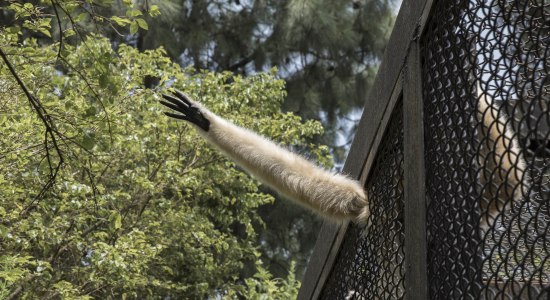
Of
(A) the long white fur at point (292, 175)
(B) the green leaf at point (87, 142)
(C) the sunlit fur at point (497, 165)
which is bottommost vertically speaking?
(B) the green leaf at point (87, 142)

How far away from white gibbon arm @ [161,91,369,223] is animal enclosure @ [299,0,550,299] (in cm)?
35

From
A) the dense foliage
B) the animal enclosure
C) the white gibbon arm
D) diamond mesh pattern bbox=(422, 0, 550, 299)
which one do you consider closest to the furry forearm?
the white gibbon arm

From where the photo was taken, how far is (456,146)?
2.44 m

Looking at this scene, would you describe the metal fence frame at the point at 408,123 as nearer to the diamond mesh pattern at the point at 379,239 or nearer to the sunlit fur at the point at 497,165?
the diamond mesh pattern at the point at 379,239

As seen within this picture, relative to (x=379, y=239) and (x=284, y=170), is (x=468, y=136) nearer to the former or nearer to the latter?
(x=379, y=239)

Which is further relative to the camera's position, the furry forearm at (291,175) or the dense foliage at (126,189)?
the dense foliage at (126,189)

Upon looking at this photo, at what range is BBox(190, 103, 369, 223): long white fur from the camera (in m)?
3.66

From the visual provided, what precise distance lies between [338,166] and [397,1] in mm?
3155

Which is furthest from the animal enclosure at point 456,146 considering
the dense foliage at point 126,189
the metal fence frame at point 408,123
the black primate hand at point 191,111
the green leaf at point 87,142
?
the dense foliage at point 126,189

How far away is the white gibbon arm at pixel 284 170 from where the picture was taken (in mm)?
3674

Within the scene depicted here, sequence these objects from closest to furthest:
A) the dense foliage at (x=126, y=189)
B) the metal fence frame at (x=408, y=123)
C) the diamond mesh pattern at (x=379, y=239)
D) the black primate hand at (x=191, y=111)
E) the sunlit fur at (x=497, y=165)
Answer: the sunlit fur at (x=497, y=165) → the metal fence frame at (x=408, y=123) → the diamond mesh pattern at (x=379, y=239) → the black primate hand at (x=191, y=111) → the dense foliage at (x=126, y=189)

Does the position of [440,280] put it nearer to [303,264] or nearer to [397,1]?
[303,264]

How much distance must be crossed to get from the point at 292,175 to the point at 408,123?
152cm

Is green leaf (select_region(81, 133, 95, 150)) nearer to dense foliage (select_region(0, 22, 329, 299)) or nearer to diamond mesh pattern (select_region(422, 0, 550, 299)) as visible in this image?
diamond mesh pattern (select_region(422, 0, 550, 299))
